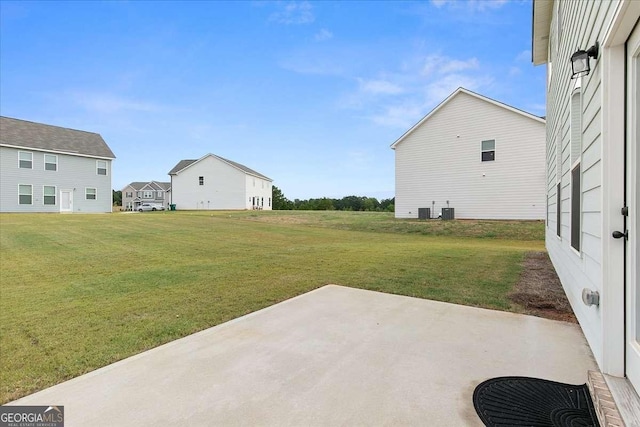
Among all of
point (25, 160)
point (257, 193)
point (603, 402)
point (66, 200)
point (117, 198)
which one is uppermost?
point (25, 160)

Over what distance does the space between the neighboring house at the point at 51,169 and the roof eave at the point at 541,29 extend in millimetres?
29462

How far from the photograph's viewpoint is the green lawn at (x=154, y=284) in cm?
276

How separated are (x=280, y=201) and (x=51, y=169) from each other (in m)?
36.6

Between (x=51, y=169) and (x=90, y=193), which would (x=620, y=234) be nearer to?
(x=51, y=169)

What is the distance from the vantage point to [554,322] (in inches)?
131

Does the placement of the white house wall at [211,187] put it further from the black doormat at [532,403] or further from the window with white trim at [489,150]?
the black doormat at [532,403]

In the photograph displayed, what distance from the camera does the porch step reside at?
1517 millimetres

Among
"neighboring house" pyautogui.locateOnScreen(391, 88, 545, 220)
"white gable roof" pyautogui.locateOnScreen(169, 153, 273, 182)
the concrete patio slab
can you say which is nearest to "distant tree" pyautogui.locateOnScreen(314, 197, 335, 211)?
"white gable roof" pyautogui.locateOnScreen(169, 153, 273, 182)

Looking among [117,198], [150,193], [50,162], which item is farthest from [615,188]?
[117,198]

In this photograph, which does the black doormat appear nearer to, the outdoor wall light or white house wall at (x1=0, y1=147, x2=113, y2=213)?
the outdoor wall light

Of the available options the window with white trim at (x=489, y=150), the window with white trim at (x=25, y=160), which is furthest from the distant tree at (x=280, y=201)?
the window with white trim at (x=489, y=150)

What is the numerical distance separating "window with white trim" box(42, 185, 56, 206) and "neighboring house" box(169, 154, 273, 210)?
13323 mm

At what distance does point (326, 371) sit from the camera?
2299 mm

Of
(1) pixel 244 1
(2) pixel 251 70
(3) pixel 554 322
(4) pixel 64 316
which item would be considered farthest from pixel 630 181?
(2) pixel 251 70
